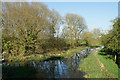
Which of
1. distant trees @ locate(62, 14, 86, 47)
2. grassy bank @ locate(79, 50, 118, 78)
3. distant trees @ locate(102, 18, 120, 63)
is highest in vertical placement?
distant trees @ locate(62, 14, 86, 47)

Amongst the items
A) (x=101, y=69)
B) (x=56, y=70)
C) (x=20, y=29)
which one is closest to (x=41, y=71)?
(x=56, y=70)

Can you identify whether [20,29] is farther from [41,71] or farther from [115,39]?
[115,39]

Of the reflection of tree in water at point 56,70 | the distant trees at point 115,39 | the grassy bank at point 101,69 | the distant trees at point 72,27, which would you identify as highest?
the distant trees at point 72,27

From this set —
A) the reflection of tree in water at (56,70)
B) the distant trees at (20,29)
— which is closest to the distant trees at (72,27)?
the distant trees at (20,29)

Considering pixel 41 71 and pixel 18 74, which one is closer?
pixel 18 74

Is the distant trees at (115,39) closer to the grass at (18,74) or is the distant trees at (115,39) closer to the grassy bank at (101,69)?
the grassy bank at (101,69)

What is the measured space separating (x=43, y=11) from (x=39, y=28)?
6.99 meters

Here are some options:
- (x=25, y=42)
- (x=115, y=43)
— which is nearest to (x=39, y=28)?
(x=25, y=42)

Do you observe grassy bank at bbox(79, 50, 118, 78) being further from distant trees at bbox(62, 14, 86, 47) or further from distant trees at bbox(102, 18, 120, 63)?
distant trees at bbox(62, 14, 86, 47)

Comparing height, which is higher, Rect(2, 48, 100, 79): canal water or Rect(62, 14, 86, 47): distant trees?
Rect(62, 14, 86, 47): distant trees

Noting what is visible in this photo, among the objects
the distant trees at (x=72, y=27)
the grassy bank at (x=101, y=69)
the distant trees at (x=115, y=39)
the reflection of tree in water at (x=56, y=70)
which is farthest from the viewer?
the distant trees at (x=72, y=27)

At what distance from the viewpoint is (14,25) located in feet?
65.4

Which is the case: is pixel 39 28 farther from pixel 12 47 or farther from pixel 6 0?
pixel 6 0

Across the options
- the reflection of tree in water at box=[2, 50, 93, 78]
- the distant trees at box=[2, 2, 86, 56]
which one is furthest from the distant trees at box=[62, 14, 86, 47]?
the reflection of tree in water at box=[2, 50, 93, 78]
